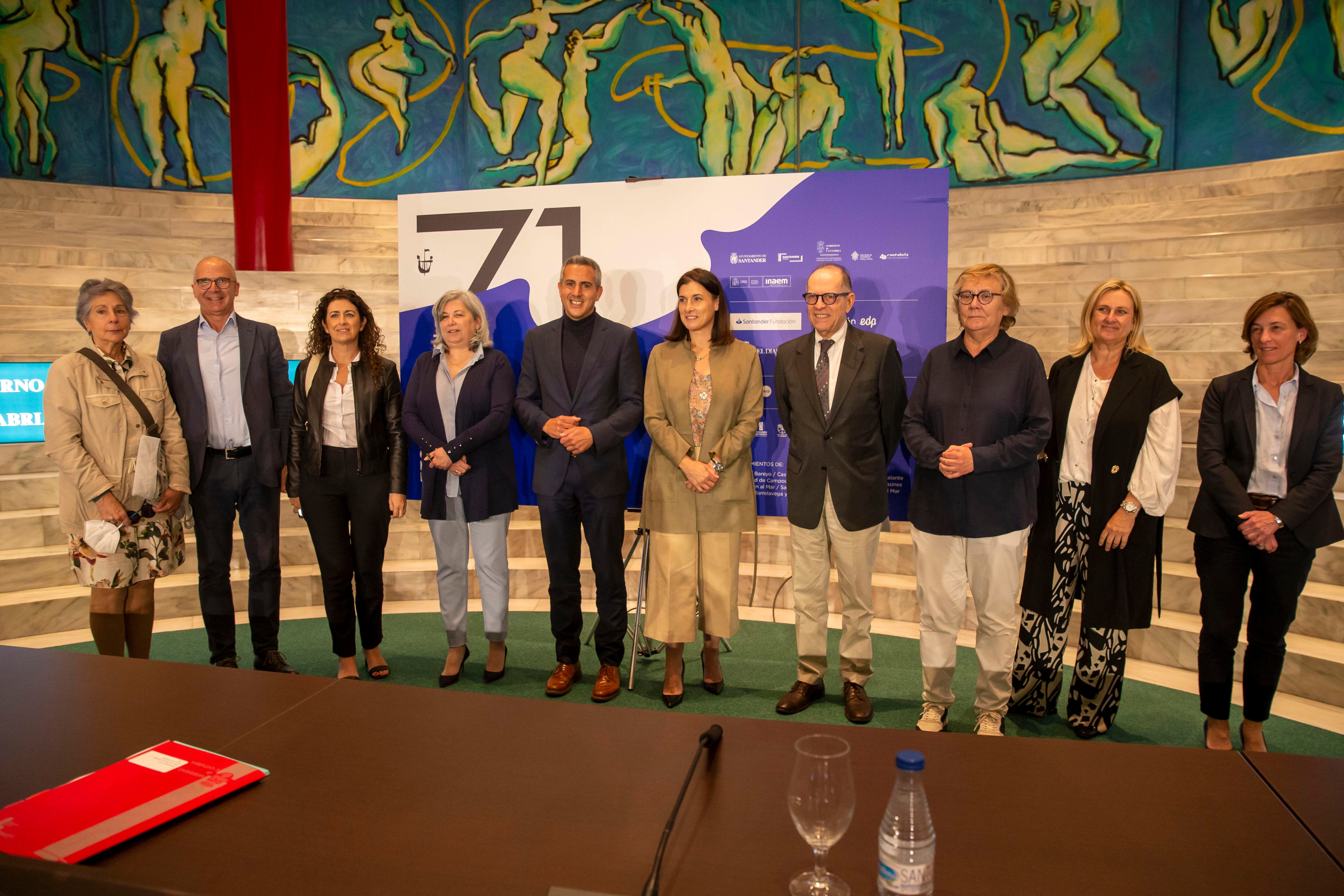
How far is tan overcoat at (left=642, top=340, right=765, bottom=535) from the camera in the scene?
3420mm

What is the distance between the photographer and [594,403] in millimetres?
3557

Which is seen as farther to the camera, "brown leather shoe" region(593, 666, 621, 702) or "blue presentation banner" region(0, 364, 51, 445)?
"blue presentation banner" region(0, 364, 51, 445)

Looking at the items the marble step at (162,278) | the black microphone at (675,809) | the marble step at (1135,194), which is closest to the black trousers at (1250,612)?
the black microphone at (675,809)

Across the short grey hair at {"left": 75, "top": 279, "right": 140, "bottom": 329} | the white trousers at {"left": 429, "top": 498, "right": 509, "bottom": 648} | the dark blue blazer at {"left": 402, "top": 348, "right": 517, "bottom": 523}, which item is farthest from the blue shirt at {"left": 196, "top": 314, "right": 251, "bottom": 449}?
the white trousers at {"left": 429, "top": 498, "right": 509, "bottom": 648}

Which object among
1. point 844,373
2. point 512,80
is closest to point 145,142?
point 512,80

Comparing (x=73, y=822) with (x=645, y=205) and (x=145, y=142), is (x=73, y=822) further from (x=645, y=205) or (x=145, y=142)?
(x=145, y=142)

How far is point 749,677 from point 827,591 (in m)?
0.71

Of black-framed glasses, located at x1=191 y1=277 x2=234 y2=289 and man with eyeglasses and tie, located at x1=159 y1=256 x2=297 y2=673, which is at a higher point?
black-framed glasses, located at x1=191 y1=277 x2=234 y2=289

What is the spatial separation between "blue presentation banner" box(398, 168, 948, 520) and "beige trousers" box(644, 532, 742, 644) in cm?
43

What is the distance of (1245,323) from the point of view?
296 centimetres

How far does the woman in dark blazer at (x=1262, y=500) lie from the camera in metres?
2.83

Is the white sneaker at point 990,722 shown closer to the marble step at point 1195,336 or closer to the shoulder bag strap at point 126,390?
the marble step at point 1195,336

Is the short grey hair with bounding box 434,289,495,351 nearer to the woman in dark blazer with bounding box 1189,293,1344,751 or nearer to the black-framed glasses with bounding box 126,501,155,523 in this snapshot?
the black-framed glasses with bounding box 126,501,155,523

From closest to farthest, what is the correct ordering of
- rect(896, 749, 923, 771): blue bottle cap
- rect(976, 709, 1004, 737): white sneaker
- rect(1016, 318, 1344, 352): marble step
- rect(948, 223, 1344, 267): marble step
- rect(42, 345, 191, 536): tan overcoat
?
rect(896, 749, 923, 771): blue bottle cap → rect(976, 709, 1004, 737): white sneaker → rect(42, 345, 191, 536): tan overcoat → rect(1016, 318, 1344, 352): marble step → rect(948, 223, 1344, 267): marble step
